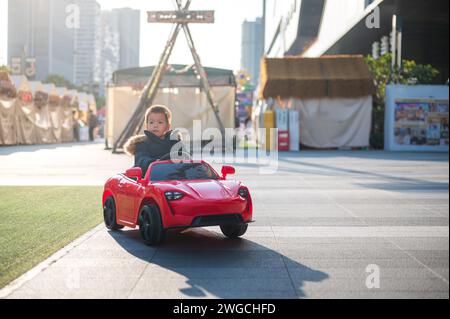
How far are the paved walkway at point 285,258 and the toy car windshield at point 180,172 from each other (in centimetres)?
78

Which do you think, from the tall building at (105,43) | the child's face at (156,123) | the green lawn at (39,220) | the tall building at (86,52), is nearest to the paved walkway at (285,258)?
the green lawn at (39,220)

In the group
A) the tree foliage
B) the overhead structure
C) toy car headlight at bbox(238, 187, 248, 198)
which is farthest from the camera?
the tree foliage

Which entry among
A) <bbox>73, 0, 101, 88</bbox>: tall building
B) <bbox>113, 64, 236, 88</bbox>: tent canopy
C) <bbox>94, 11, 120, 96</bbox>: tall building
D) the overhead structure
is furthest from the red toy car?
<bbox>94, 11, 120, 96</bbox>: tall building

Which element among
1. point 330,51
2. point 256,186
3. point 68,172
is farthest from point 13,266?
point 330,51

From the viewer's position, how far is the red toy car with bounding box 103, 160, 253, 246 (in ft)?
24.3

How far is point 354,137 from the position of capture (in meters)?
35.4

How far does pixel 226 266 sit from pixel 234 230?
1.73 metres

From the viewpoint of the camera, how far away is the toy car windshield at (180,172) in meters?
8.11

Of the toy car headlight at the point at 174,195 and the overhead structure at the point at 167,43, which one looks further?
the overhead structure at the point at 167,43

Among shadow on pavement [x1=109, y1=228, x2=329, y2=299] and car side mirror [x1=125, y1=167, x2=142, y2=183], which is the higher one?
→ car side mirror [x1=125, y1=167, x2=142, y2=183]

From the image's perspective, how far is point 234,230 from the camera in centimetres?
829

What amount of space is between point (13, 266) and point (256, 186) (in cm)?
921

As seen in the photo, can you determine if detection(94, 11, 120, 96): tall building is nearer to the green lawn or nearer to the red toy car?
the green lawn

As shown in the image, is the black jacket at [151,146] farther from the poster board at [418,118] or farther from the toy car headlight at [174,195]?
the poster board at [418,118]
